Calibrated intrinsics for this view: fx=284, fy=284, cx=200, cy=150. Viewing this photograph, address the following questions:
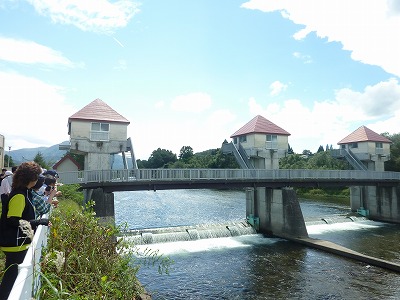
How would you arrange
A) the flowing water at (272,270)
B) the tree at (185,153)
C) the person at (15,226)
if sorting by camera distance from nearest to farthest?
the person at (15,226)
the flowing water at (272,270)
the tree at (185,153)

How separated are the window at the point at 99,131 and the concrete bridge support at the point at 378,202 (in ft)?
107

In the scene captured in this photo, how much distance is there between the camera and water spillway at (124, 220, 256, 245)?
21.0 meters

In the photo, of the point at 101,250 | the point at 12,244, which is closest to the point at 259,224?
the point at 101,250

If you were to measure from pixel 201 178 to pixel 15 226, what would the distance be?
761 inches

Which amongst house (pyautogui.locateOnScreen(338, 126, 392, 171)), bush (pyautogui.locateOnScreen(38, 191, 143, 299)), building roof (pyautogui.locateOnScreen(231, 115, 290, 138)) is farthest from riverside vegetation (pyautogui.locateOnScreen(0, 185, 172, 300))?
house (pyautogui.locateOnScreen(338, 126, 392, 171))

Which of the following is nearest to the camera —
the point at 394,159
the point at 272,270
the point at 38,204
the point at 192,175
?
the point at 38,204

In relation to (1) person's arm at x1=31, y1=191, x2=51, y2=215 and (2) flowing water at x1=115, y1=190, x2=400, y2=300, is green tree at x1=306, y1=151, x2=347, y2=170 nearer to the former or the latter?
(2) flowing water at x1=115, y1=190, x2=400, y2=300

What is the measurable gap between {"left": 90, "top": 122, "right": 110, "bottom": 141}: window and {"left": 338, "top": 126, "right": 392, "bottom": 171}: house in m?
33.3

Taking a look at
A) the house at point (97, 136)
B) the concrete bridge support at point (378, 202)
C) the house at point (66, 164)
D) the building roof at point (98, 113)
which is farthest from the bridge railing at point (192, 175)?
the building roof at point (98, 113)

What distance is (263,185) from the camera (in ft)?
84.9

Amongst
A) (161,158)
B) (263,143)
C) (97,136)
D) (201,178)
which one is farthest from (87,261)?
(161,158)

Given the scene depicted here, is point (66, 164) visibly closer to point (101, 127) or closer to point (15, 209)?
point (101, 127)

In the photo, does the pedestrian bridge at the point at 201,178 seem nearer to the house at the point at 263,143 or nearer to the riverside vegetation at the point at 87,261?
the house at the point at 263,143

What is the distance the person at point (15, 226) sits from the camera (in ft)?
11.8
